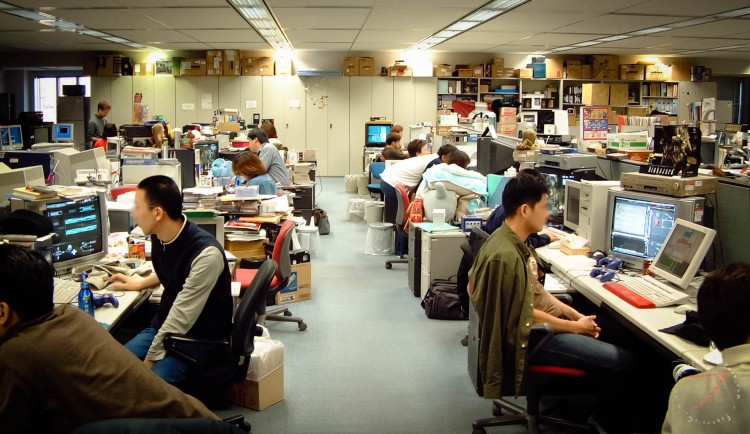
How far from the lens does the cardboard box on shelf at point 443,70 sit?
1371 centimetres

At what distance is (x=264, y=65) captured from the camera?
13664 millimetres

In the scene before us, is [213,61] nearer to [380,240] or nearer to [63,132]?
[63,132]

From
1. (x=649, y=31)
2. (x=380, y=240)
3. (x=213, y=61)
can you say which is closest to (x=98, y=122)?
(x=213, y=61)

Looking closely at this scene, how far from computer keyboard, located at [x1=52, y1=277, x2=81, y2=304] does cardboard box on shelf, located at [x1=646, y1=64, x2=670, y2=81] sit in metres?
13.2

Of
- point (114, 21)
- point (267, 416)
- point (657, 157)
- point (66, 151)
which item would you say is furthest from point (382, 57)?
point (267, 416)

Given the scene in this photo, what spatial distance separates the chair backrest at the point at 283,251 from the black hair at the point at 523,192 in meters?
1.81

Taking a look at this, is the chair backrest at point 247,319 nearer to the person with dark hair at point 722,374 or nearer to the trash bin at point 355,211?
the person with dark hair at point 722,374

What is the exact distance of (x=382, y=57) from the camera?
14.0 m

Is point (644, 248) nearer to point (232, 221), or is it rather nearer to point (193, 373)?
point (193, 373)

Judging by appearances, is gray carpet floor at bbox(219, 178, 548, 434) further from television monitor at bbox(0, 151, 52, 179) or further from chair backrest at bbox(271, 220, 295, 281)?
television monitor at bbox(0, 151, 52, 179)

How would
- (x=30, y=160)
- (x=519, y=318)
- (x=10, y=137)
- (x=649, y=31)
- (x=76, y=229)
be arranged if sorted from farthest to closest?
(x=649, y=31) < (x=10, y=137) < (x=30, y=160) < (x=76, y=229) < (x=519, y=318)

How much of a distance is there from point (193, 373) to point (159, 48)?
38.1 feet

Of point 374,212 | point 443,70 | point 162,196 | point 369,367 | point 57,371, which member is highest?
point 443,70

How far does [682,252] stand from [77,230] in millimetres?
3129
